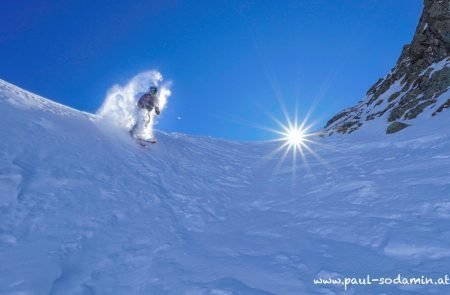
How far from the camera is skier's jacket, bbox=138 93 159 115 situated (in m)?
17.8

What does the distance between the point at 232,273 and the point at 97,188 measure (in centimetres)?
477

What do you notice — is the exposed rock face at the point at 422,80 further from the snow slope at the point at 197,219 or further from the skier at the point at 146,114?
the skier at the point at 146,114

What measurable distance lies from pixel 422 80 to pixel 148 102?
18.5 meters

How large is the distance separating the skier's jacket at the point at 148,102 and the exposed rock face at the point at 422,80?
527 inches

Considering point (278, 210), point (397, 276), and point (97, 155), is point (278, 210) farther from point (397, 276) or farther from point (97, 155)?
point (97, 155)

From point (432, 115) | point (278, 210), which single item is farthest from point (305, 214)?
point (432, 115)

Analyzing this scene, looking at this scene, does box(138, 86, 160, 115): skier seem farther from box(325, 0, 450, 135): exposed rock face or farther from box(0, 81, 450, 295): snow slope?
box(325, 0, 450, 135): exposed rock face

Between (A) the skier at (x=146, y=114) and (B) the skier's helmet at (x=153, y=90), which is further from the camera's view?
(B) the skier's helmet at (x=153, y=90)

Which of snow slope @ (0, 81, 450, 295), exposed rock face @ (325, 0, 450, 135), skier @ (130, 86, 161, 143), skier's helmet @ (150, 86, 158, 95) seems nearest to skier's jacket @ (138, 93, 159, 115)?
skier @ (130, 86, 161, 143)

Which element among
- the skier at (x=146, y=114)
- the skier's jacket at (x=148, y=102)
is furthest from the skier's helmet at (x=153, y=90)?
the skier's jacket at (x=148, y=102)

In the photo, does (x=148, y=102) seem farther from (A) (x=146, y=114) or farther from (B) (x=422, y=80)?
(B) (x=422, y=80)

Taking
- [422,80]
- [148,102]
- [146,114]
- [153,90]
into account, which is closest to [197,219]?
[146,114]

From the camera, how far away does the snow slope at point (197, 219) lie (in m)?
4.88

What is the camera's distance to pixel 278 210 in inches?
341
